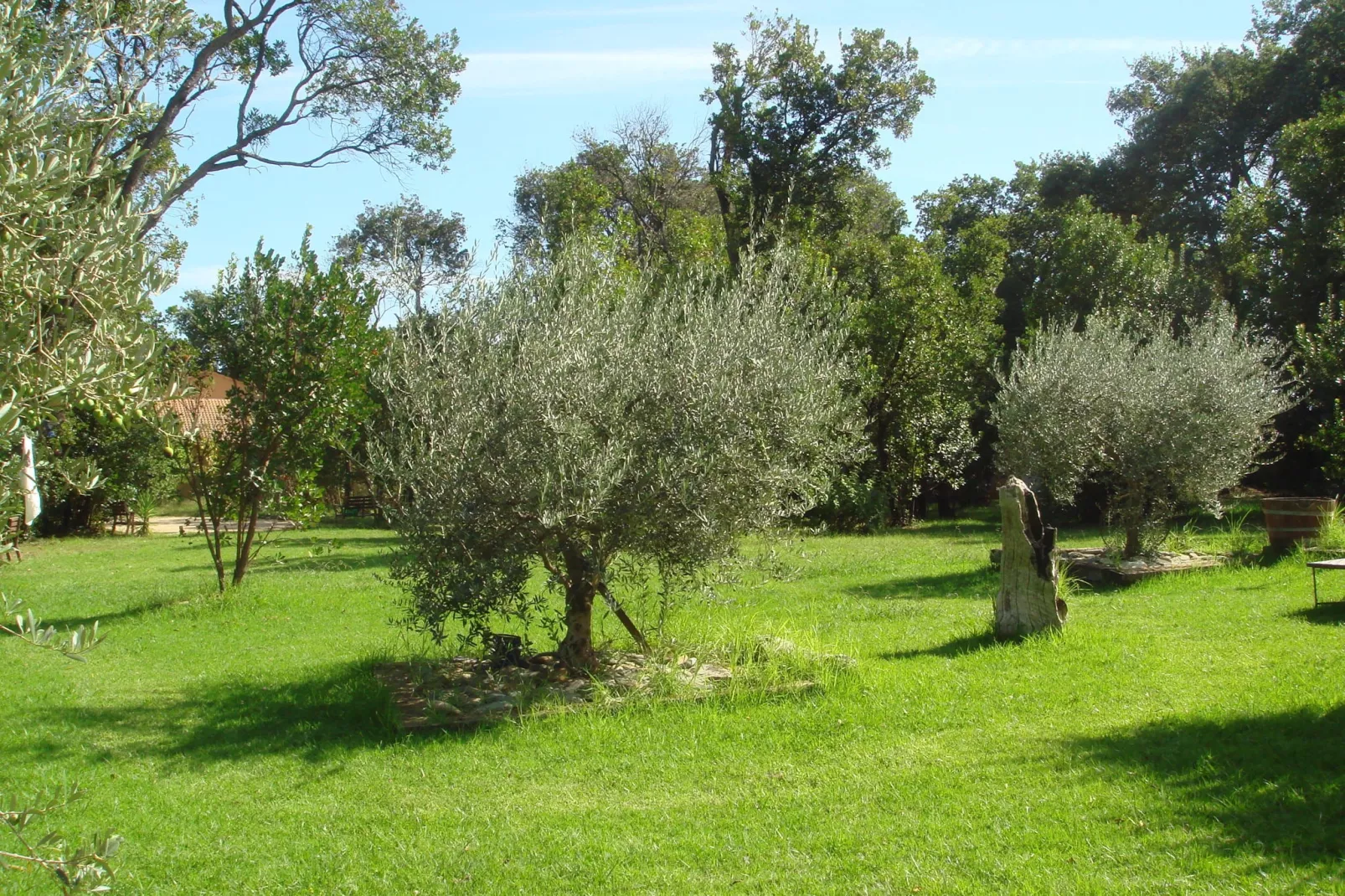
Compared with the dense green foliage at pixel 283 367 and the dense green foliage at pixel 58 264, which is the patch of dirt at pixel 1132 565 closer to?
the dense green foliage at pixel 283 367

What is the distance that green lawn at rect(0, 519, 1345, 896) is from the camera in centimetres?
496

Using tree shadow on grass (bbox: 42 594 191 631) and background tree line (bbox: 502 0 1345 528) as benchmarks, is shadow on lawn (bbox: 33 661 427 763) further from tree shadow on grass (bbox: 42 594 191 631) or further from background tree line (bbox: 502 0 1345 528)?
background tree line (bbox: 502 0 1345 528)

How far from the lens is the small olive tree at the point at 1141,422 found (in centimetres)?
1352

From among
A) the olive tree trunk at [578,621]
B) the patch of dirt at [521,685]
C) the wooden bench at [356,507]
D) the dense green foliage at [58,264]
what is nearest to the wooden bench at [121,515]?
the wooden bench at [356,507]

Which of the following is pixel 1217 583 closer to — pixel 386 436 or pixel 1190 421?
pixel 1190 421

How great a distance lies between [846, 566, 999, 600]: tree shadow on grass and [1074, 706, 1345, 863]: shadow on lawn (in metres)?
6.19

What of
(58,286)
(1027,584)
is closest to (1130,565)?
(1027,584)

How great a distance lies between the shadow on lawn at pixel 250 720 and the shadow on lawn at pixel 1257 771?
4.80 meters

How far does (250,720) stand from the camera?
310 inches

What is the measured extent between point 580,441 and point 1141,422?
29.4ft

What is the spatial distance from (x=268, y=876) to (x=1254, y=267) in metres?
25.2

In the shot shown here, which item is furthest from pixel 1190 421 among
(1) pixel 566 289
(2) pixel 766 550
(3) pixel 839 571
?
(1) pixel 566 289

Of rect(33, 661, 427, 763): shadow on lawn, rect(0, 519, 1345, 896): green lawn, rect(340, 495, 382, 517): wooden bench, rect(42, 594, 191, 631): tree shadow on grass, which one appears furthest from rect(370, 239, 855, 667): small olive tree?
rect(340, 495, 382, 517): wooden bench

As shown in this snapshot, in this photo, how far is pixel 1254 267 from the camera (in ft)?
80.0
